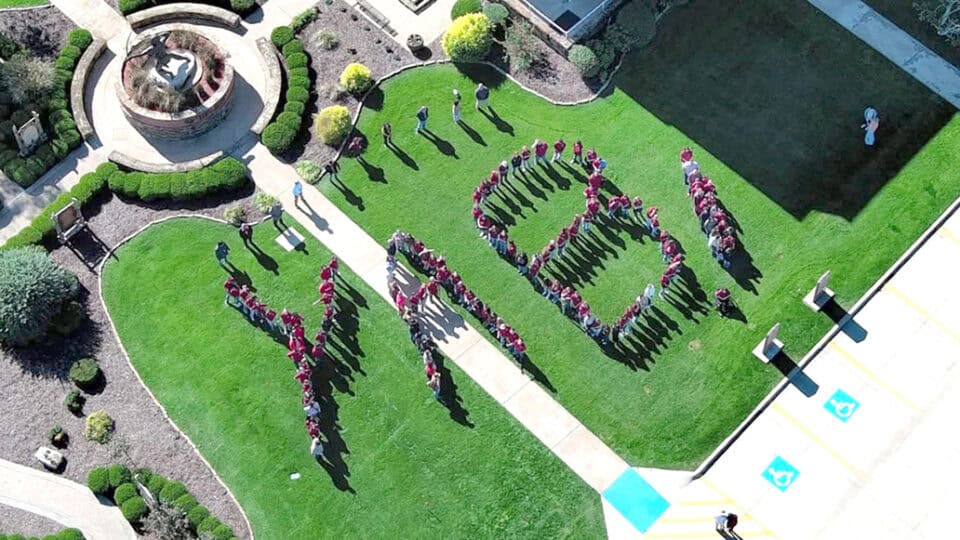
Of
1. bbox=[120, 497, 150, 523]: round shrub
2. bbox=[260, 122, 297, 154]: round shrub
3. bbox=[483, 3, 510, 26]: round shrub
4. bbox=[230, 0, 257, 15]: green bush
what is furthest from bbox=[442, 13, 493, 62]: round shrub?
bbox=[120, 497, 150, 523]: round shrub

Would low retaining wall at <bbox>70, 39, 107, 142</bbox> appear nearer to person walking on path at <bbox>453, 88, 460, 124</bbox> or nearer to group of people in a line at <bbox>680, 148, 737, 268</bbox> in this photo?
person walking on path at <bbox>453, 88, 460, 124</bbox>

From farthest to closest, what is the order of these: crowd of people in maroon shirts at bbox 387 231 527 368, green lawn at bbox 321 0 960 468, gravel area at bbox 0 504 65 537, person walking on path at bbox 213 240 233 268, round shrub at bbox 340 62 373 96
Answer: round shrub at bbox 340 62 373 96 < person walking on path at bbox 213 240 233 268 < crowd of people in maroon shirts at bbox 387 231 527 368 < green lawn at bbox 321 0 960 468 < gravel area at bbox 0 504 65 537

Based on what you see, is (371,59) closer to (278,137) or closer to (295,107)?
(295,107)

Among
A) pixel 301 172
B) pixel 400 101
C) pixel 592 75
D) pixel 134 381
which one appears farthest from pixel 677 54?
pixel 134 381

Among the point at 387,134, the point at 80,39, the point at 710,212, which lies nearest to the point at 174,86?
the point at 80,39

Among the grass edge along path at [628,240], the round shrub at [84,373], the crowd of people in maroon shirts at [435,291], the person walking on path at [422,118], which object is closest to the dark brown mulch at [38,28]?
the grass edge along path at [628,240]

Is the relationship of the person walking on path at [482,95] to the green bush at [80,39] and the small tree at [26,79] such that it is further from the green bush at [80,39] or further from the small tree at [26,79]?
the small tree at [26,79]
